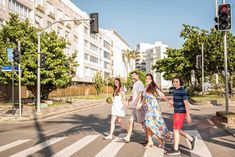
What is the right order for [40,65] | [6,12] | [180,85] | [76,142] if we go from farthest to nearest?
[6,12], [40,65], [76,142], [180,85]

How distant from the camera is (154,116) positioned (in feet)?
22.7

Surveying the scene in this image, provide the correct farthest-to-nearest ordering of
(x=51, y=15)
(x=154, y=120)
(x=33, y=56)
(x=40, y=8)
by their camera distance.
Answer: (x=51, y=15), (x=40, y=8), (x=33, y=56), (x=154, y=120)

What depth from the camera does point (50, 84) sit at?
25.5m

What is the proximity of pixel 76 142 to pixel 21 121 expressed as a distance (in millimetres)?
7665

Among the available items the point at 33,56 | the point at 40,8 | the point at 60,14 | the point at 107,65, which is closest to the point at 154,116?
the point at 33,56

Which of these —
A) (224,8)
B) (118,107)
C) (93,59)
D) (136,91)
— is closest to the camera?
(136,91)

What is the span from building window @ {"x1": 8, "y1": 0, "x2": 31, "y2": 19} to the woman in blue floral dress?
29475 millimetres

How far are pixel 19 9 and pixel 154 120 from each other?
105 ft

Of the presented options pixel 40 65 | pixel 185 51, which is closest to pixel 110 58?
pixel 185 51

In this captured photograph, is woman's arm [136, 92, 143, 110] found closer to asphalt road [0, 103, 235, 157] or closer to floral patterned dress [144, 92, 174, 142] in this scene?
floral patterned dress [144, 92, 174, 142]

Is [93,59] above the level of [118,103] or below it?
above

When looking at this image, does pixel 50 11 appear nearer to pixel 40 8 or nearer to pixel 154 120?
pixel 40 8

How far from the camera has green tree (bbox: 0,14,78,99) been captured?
2306 centimetres

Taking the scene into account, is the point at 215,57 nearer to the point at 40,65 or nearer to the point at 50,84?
the point at 50,84
